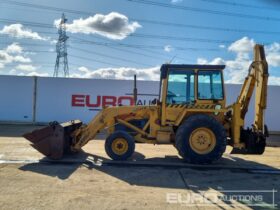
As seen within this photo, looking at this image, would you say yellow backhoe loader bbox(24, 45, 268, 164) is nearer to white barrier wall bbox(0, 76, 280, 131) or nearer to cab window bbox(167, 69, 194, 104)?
cab window bbox(167, 69, 194, 104)

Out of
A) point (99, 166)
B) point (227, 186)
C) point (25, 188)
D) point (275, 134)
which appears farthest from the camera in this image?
point (275, 134)

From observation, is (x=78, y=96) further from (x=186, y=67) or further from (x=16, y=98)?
(x=186, y=67)

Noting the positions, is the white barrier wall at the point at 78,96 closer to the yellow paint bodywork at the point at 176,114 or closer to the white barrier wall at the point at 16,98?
the white barrier wall at the point at 16,98

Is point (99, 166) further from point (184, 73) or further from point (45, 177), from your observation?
point (184, 73)

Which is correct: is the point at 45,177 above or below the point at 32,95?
below

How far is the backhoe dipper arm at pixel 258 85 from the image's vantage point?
10.2 metres

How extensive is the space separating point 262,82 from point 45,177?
5.94 meters

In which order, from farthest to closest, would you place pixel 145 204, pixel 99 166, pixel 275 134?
1. pixel 275 134
2. pixel 99 166
3. pixel 145 204

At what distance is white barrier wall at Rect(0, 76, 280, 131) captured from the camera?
22312mm

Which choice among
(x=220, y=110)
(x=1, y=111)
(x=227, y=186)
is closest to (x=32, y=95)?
(x=1, y=111)

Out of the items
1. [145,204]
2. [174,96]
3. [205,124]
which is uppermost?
[174,96]

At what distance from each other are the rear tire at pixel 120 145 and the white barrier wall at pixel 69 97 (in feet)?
38.9

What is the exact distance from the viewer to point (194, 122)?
9.86 metres

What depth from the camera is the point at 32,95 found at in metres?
23.2
